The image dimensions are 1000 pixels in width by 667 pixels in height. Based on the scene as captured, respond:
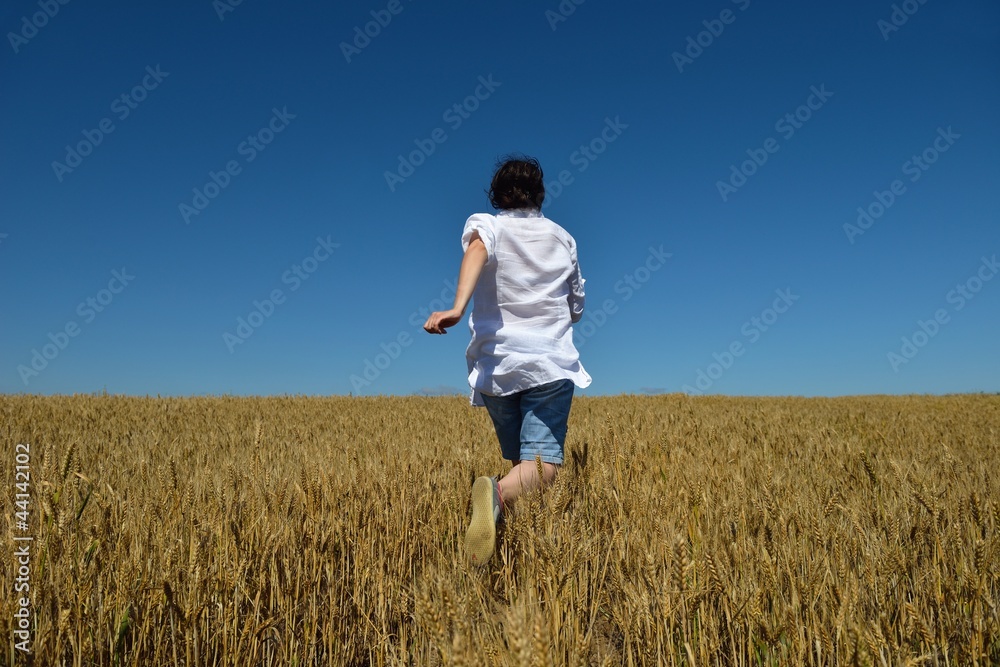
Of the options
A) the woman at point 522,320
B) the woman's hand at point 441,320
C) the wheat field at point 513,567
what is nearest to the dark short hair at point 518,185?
the woman at point 522,320

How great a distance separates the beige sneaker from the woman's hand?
650 mm

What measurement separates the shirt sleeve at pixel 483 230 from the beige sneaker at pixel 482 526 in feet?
3.44

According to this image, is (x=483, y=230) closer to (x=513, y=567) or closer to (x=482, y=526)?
(x=482, y=526)

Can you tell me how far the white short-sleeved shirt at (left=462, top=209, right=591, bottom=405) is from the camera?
274 centimetres

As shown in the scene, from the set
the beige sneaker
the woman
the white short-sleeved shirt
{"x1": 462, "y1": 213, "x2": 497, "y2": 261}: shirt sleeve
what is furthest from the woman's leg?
{"x1": 462, "y1": 213, "x2": 497, "y2": 261}: shirt sleeve

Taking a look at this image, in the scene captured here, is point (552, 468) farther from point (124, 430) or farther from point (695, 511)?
point (124, 430)

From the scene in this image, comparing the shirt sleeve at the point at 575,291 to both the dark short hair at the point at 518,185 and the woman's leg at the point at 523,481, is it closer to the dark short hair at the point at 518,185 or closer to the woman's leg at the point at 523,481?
the dark short hair at the point at 518,185

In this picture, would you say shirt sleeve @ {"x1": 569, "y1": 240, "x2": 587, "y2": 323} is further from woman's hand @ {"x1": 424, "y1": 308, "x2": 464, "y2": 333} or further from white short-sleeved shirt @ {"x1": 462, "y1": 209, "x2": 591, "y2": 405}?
woman's hand @ {"x1": 424, "y1": 308, "x2": 464, "y2": 333}

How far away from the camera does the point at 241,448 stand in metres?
5.18

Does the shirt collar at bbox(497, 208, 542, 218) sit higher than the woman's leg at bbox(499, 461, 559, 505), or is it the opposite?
the shirt collar at bbox(497, 208, 542, 218)

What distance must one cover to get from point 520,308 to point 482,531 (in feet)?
3.53

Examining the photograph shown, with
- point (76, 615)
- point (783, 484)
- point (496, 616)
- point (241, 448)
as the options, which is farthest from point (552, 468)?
point (241, 448)

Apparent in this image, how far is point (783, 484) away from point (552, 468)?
1.56m

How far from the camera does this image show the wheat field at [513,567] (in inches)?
57.7
